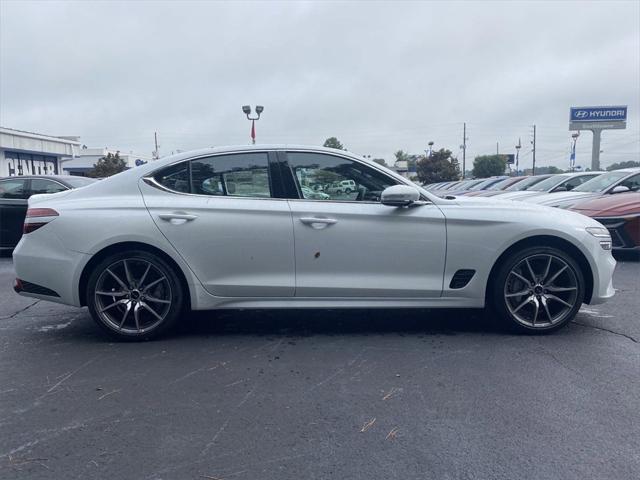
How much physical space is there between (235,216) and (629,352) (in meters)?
3.29

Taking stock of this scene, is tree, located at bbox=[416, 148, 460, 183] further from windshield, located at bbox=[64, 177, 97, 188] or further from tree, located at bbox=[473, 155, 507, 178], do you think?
windshield, located at bbox=[64, 177, 97, 188]

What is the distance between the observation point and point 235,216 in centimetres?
432

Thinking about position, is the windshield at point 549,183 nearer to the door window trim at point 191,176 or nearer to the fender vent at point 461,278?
the fender vent at point 461,278

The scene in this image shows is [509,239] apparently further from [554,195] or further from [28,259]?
[554,195]

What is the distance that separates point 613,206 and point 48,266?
7.94 meters

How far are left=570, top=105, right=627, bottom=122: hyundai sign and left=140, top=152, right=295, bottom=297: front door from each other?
131ft

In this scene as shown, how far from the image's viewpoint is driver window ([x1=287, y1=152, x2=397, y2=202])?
449cm

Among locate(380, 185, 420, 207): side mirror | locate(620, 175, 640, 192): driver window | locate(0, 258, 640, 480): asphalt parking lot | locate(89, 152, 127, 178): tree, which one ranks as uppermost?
locate(89, 152, 127, 178): tree

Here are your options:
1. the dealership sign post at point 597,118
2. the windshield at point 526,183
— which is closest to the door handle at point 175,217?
the windshield at point 526,183

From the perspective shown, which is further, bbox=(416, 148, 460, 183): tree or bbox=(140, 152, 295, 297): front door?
bbox=(416, 148, 460, 183): tree

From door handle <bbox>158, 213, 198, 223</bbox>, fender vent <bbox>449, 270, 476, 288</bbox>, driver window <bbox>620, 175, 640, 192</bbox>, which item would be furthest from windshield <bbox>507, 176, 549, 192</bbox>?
door handle <bbox>158, 213, 198, 223</bbox>

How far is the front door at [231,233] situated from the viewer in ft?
14.1

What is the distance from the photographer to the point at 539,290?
448 cm

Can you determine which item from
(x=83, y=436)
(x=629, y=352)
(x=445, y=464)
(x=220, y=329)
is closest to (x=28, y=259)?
(x=220, y=329)
